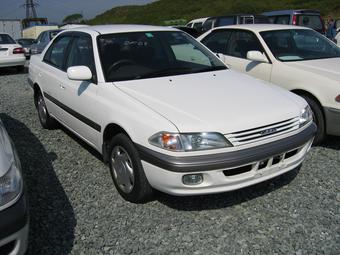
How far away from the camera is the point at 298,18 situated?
11.9m

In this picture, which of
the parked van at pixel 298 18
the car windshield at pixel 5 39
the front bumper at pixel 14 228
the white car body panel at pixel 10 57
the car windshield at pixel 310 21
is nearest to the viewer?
the front bumper at pixel 14 228

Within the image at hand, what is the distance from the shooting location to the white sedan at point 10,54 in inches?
460

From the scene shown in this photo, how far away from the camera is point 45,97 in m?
5.12

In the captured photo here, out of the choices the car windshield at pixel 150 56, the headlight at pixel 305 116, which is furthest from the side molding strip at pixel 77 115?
the headlight at pixel 305 116

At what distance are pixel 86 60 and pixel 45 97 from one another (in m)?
1.38

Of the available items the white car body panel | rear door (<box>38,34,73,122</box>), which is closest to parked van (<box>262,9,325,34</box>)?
the white car body panel

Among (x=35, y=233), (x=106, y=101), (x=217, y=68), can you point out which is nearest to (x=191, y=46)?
(x=217, y=68)

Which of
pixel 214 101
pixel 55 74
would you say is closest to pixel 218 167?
pixel 214 101

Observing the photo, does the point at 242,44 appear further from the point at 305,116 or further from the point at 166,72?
the point at 305,116

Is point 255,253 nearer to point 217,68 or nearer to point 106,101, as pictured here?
point 106,101

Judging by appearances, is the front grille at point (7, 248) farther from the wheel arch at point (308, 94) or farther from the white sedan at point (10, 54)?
the white sedan at point (10, 54)

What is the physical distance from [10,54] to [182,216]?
413 inches

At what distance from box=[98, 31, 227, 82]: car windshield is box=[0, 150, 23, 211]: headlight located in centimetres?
148

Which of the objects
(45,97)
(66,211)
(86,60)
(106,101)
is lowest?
(66,211)
